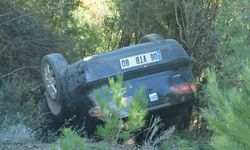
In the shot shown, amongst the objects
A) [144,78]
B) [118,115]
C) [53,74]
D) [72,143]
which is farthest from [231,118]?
[53,74]

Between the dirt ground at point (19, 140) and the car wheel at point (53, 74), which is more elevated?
the car wheel at point (53, 74)

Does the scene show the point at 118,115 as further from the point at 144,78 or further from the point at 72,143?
the point at 144,78

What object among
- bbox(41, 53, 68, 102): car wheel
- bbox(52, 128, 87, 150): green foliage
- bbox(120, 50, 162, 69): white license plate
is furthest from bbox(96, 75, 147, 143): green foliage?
bbox(41, 53, 68, 102): car wheel

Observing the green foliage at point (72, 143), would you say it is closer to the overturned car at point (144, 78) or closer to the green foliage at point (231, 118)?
the green foliage at point (231, 118)

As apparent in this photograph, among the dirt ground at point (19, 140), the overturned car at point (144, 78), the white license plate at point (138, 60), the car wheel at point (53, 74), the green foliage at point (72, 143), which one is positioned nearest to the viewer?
the green foliage at point (72, 143)

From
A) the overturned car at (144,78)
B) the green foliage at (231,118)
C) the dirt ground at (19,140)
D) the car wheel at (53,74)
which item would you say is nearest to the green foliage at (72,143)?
the green foliage at (231,118)

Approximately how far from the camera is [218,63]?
7.82 meters

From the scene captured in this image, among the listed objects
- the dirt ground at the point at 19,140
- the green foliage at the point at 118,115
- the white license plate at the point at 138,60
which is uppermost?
the white license plate at the point at 138,60

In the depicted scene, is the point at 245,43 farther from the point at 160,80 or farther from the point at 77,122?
the point at 77,122

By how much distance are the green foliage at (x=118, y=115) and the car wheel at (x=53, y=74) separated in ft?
8.40

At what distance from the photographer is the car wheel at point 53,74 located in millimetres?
7216

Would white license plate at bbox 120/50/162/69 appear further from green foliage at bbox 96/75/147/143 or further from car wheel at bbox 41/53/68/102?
green foliage at bbox 96/75/147/143

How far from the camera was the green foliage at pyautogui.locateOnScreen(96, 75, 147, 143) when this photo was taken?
176 inches

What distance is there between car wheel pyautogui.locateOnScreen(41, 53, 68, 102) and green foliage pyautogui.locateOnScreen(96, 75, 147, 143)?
2559mm
